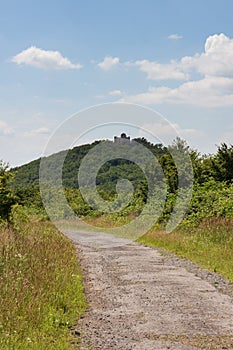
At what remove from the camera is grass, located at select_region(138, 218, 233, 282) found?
1238 centimetres

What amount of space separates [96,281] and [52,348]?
4798 millimetres

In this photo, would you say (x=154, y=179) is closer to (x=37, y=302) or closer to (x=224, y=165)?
(x=224, y=165)

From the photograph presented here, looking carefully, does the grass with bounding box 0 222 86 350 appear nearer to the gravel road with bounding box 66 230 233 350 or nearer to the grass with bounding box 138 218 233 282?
the gravel road with bounding box 66 230 233 350

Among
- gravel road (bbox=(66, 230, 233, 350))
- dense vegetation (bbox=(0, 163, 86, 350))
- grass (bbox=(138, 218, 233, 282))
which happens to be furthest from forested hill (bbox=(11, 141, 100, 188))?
dense vegetation (bbox=(0, 163, 86, 350))

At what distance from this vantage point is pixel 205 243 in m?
15.7

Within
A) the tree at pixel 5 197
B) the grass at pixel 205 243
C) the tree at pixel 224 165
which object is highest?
the tree at pixel 224 165

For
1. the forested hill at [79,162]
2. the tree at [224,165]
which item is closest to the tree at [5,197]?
the forested hill at [79,162]

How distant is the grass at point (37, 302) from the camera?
570 cm

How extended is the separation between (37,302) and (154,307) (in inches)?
→ 76.4

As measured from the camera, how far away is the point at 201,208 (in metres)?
20.6

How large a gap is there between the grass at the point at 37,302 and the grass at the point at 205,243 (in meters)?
3.61

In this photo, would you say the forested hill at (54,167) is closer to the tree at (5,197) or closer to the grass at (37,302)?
the tree at (5,197)

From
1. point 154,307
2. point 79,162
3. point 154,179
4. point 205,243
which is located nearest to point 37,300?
point 154,307

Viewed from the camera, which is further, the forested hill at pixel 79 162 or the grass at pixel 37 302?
the forested hill at pixel 79 162
